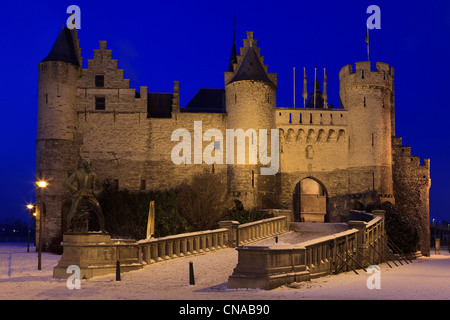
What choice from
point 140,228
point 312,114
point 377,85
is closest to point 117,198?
point 140,228

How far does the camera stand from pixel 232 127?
37.2 meters

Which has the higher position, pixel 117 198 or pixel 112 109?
pixel 112 109

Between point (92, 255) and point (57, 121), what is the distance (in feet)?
77.5

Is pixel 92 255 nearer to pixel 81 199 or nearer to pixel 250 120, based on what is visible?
pixel 81 199

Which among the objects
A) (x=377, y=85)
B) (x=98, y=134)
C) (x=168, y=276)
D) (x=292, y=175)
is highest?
(x=377, y=85)

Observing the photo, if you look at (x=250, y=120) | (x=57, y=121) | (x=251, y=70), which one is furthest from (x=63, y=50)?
(x=250, y=120)

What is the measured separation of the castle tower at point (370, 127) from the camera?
123ft

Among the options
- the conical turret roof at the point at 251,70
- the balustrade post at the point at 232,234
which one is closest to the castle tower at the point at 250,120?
the conical turret roof at the point at 251,70

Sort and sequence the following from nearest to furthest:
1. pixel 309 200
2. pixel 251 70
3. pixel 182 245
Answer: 1. pixel 182 245
2. pixel 251 70
3. pixel 309 200

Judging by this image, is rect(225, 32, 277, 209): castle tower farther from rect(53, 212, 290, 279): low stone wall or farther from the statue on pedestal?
the statue on pedestal

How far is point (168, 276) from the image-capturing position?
14109 millimetres

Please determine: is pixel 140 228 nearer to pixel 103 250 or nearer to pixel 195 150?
pixel 195 150

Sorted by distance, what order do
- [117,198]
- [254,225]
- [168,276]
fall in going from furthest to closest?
[117,198]
[254,225]
[168,276]

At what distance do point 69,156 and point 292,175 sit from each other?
15065 millimetres
